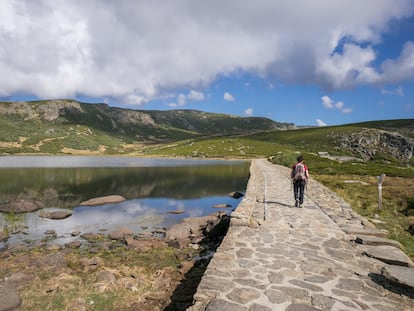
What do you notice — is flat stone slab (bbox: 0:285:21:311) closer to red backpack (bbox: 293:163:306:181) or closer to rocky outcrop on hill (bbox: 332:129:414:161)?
red backpack (bbox: 293:163:306:181)

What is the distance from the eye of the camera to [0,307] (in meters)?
8.52

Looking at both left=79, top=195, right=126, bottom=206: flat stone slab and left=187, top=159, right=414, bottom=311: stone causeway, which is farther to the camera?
left=79, top=195, right=126, bottom=206: flat stone slab

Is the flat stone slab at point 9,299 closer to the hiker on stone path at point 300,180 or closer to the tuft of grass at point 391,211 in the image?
the tuft of grass at point 391,211

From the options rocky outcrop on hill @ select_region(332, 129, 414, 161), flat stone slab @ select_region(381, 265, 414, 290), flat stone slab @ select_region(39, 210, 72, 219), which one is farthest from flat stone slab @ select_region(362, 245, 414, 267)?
rocky outcrop on hill @ select_region(332, 129, 414, 161)

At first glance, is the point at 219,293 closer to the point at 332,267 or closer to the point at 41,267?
the point at 332,267

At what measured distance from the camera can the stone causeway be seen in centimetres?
612

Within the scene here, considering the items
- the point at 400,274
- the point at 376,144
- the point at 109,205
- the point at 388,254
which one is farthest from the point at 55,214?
the point at 376,144

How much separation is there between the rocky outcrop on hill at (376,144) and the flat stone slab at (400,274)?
→ 442 ft

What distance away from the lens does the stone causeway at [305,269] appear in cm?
612

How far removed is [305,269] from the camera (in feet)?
25.7

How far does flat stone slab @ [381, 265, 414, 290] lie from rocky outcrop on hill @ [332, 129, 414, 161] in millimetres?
134720

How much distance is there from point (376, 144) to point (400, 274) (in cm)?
15898

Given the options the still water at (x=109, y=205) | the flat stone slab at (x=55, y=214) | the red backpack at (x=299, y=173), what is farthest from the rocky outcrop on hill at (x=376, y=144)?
the flat stone slab at (x=55, y=214)

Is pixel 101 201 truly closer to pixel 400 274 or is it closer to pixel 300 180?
pixel 300 180
